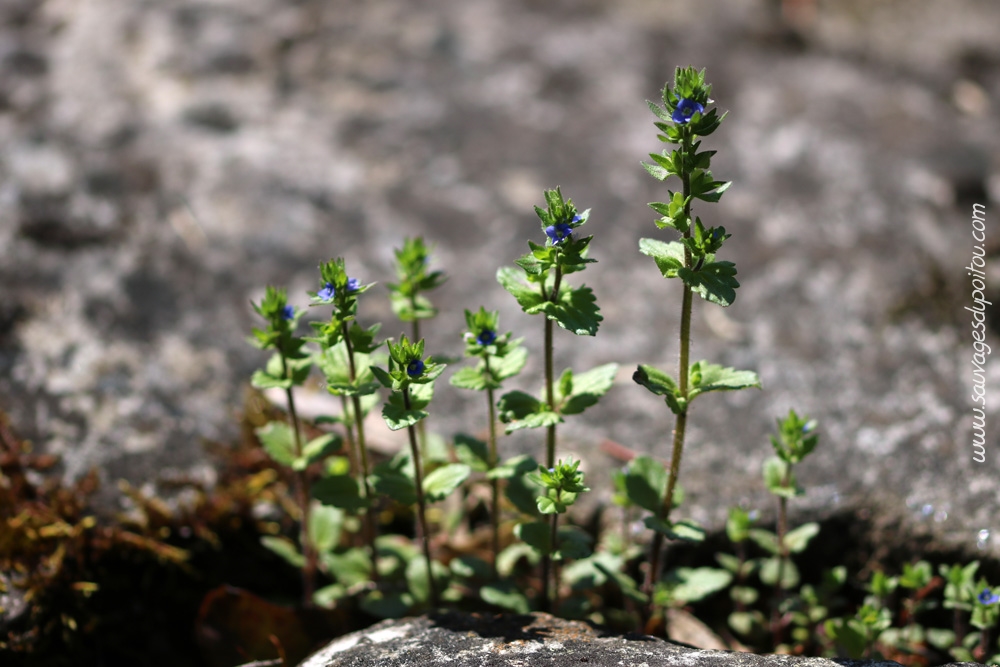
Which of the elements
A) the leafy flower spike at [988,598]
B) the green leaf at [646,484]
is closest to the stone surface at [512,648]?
the green leaf at [646,484]

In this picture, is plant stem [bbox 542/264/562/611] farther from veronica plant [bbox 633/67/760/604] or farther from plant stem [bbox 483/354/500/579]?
veronica plant [bbox 633/67/760/604]

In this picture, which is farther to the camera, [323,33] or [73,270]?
[323,33]

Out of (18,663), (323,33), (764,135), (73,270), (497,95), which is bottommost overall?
(18,663)

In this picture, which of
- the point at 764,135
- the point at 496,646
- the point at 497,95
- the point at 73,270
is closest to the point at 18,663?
the point at 496,646

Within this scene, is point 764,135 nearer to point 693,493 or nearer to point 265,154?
point 693,493

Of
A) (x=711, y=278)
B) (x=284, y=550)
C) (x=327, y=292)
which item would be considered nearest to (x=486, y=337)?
(x=327, y=292)

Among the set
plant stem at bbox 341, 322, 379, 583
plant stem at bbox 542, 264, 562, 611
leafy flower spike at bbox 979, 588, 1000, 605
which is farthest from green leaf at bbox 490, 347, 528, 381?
leafy flower spike at bbox 979, 588, 1000, 605

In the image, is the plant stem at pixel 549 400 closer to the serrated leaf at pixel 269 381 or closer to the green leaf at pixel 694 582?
the green leaf at pixel 694 582
